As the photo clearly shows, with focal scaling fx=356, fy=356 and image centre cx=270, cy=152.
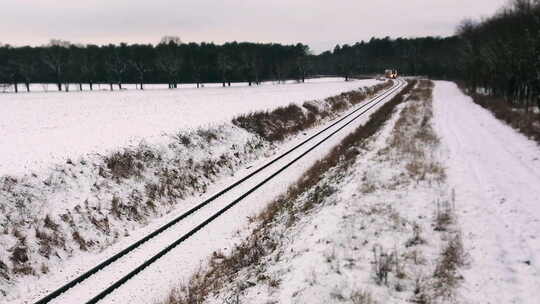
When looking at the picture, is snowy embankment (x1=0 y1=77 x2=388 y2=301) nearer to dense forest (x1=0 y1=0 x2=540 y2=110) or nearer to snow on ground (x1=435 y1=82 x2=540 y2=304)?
snow on ground (x1=435 y1=82 x2=540 y2=304)

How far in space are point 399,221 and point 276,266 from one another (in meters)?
3.66

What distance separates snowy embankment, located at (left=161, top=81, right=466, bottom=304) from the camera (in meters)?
6.83

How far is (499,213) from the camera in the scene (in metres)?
9.70

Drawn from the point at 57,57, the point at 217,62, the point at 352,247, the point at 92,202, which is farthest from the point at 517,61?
the point at 57,57

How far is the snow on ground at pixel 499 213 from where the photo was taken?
660 centimetres

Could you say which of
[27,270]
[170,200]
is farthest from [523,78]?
[27,270]

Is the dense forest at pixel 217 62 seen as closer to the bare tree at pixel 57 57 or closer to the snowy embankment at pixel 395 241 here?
the bare tree at pixel 57 57

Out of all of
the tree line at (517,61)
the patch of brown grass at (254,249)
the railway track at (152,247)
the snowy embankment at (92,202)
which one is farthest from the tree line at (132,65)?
the patch of brown grass at (254,249)

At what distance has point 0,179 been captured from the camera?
11078 mm

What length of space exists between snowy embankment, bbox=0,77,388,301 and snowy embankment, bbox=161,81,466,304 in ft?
12.8

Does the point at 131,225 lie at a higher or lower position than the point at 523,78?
lower

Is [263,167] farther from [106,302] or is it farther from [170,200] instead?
[106,302]

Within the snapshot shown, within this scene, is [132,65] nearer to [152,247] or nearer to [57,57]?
[57,57]

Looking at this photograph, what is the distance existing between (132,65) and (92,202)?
101203 mm
